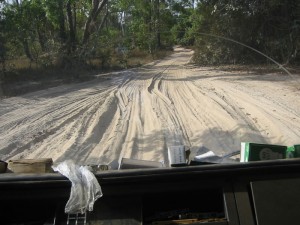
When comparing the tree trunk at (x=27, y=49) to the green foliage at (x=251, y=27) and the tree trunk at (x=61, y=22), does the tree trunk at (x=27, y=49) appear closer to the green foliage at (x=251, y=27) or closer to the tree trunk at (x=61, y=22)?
the tree trunk at (x=61, y=22)

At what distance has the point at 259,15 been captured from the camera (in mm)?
25000

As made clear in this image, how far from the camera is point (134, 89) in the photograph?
1742 cm

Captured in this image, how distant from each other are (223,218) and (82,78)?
1981cm

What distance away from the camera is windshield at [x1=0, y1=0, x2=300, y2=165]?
914 cm

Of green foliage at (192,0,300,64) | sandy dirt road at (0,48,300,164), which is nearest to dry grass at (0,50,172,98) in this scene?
sandy dirt road at (0,48,300,164)

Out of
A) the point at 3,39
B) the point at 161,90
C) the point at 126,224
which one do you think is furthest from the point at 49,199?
the point at 3,39

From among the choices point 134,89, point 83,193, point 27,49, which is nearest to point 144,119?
point 134,89

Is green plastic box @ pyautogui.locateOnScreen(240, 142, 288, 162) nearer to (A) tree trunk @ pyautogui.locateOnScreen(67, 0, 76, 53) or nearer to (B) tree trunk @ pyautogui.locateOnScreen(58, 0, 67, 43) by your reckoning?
(B) tree trunk @ pyautogui.locateOnScreen(58, 0, 67, 43)

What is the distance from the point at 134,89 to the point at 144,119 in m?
6.21

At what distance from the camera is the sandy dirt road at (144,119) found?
8750 mm

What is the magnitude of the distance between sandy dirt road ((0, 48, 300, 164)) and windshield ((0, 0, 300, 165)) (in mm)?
28

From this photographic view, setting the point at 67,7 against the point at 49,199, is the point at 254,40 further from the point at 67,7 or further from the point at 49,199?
the point at 49,199

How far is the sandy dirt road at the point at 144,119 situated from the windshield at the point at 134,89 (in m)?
0.03

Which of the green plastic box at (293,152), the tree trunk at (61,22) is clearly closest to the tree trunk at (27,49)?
the tree trunk at (61,22)
